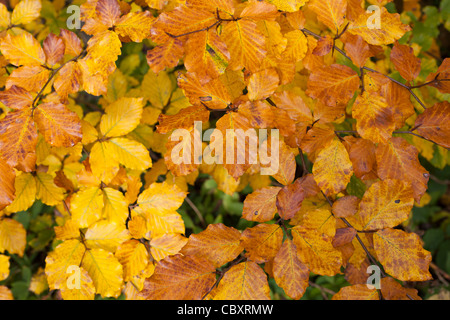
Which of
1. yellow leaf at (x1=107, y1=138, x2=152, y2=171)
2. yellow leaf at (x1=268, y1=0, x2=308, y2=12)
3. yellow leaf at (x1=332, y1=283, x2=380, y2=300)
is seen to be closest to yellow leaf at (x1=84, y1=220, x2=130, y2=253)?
yellow leaf at (x1=107, y1=138, x2=152, y2=171)

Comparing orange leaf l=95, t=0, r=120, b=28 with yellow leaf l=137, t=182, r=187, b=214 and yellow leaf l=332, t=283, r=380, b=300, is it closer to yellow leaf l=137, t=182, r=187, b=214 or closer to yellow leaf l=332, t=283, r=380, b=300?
yellow leaf l=137, t=182, r=187, b=214

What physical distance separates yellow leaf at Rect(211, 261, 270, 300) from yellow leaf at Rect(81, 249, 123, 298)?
0.78ft

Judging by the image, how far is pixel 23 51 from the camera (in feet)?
2.11

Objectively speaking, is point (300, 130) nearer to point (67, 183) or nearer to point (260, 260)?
point (260, 260)

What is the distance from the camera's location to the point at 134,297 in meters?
0.77

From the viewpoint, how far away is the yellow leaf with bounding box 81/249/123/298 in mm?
680

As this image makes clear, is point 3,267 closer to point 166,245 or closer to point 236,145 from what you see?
point 166,245

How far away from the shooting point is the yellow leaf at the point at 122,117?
0.73m

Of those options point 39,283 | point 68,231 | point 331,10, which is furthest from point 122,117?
point 39,283

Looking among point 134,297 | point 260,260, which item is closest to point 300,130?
point 260,260

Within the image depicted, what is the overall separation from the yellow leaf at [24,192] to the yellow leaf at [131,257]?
0.94ft

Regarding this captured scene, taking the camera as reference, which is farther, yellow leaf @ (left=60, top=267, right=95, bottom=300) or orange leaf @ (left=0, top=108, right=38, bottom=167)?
yellow leaf @ (left=60, top=267, right=95, bottom=300)

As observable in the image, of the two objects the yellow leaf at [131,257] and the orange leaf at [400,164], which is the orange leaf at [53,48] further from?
the orange leaf at [400,164]

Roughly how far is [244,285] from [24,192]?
62 cm
